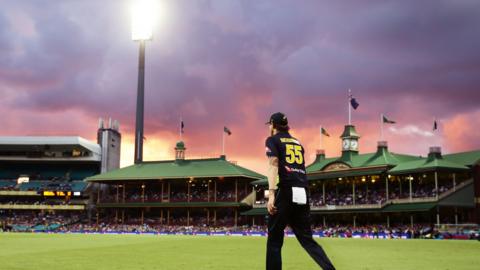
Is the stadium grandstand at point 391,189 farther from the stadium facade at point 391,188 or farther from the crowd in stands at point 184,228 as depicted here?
the crowd in stands at point 184,228

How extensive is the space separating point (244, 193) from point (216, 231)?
1470 centimetres

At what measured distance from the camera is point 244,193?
89250 millimetres

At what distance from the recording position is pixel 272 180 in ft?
28.5

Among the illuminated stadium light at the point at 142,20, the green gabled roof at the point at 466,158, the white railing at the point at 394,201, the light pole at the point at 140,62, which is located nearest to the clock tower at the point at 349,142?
the white railing at the point at 394,201

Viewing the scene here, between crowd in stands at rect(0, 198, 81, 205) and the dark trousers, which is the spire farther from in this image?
the dark trousers

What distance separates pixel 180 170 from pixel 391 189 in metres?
36.4

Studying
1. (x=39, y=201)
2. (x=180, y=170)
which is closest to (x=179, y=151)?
(x=180, y=170)

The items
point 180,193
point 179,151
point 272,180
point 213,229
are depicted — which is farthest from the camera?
point 179,151

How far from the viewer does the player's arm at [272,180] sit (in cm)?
866

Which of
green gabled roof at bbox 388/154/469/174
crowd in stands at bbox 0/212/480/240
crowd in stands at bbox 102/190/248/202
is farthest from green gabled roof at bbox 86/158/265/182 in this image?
green gabled roof at bbox 388/154/469/174

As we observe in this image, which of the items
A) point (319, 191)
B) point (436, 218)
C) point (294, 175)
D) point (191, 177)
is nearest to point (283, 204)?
point (294, 175)

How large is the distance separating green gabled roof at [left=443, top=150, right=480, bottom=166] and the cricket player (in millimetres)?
61894

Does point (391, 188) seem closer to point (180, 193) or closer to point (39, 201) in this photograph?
point (180, 193)

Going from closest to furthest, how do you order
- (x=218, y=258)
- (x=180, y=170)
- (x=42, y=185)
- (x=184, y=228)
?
(x=218, y=258), (x=184, y=228), (x=180, y=170), (x=42, y=185)
